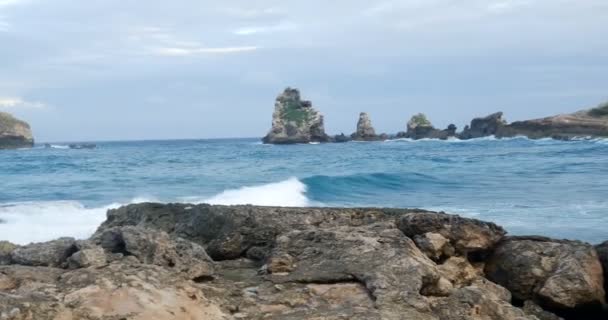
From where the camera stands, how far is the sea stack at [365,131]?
120 m

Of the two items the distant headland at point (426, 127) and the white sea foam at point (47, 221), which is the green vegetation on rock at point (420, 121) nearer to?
the distant headland at point (426, 127)

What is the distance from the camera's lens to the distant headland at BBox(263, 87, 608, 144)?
96500 millimetres

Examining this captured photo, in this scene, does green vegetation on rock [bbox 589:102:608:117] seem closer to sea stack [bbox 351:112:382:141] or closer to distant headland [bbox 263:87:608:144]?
distant headland [bbox 263:87:608:144]

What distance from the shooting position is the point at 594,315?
6359 mm

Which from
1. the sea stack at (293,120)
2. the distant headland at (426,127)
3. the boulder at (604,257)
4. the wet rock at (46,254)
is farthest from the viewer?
the sea stack at (293,120)

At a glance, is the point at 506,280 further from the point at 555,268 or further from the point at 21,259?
the point at 21,259

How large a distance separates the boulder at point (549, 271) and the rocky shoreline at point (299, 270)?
0.4 inches


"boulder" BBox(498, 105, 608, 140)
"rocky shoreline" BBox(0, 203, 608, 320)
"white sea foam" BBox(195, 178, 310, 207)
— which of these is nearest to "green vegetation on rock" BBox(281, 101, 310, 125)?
"boulder" BBox(498, 105, 608, 140)

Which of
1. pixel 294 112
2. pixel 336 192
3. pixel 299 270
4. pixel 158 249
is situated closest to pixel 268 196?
pixel 336 192

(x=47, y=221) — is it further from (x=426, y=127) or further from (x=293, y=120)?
(x=426, y=127)

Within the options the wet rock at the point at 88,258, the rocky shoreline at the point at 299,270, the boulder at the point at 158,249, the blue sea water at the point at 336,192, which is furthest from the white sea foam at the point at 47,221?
the wet rock at the point at 88,258

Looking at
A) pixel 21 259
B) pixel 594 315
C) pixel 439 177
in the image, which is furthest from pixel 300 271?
pixel 439 177

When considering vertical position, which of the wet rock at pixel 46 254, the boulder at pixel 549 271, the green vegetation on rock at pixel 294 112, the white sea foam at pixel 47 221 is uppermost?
the green vegetation on rock at pixel 294 112

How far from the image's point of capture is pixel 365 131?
120375 mm
